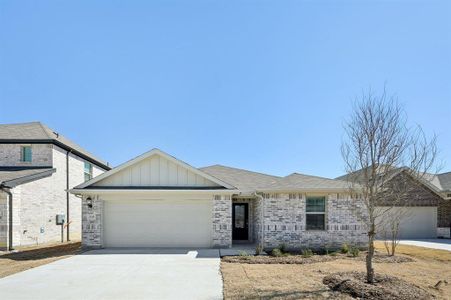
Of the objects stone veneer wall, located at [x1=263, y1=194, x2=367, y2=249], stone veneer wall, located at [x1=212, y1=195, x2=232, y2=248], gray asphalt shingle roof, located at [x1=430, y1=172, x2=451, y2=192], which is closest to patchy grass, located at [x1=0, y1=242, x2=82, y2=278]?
stone veneer wall, located at [x1=212, y1=195, x2=232, y2=248]

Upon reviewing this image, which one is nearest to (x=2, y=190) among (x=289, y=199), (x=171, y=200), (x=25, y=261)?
(x=25, y=261)

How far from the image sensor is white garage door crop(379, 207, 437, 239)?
71.2 feet

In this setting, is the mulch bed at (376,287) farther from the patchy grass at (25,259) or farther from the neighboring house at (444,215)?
the neighboring house at (444,215)

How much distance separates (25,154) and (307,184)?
1566 cm

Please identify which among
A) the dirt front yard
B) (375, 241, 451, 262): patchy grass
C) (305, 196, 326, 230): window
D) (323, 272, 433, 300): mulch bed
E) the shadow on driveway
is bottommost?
(375, 241, 451, 262): patchy grass

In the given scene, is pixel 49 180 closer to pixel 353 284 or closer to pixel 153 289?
pixel 153 289

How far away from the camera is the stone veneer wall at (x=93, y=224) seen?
14.9 metres

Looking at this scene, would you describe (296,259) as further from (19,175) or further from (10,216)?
(19,175)

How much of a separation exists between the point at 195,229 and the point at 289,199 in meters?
4.39

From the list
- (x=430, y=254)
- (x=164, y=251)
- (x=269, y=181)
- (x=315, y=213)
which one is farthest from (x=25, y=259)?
(x=430, y=254)

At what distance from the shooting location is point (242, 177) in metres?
19.1

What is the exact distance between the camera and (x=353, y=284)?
7895 mm

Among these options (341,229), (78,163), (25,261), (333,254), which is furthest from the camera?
(78,163)

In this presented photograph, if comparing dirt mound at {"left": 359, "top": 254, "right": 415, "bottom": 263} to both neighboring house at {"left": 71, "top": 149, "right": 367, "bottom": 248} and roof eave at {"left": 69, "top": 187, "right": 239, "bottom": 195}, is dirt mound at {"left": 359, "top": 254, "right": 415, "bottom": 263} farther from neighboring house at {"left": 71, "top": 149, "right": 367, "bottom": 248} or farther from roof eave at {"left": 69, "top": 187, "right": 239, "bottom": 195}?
roof eave at {"left": 69, "top": 187, "right": 239, "bottom": 195}
